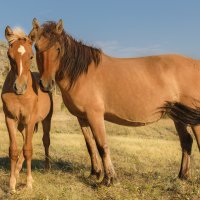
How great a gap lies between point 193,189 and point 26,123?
3238 millimetres

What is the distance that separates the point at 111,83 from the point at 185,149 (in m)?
2.26

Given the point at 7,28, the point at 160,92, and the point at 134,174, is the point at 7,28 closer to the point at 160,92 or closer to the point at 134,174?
the point at 160,92

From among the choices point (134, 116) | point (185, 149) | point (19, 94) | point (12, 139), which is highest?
point (19, 94)

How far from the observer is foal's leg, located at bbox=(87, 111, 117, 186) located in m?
5.74

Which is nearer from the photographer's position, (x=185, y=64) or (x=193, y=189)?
(x=193, y=189)

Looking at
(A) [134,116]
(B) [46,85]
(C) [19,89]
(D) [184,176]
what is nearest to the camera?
(C) [19,89]

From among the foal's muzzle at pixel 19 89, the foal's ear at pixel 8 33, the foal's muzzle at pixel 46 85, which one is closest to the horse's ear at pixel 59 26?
the foal's ear at pixel 8 33

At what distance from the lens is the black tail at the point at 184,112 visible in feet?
20.3

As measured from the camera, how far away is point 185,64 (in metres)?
6.36

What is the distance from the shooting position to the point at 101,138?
580cm

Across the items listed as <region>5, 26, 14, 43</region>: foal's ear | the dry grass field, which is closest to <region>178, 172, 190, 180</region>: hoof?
the dry grass field

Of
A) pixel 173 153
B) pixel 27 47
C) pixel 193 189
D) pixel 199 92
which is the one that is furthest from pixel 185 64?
pixel 173 153

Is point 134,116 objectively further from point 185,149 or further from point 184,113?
point 185,149

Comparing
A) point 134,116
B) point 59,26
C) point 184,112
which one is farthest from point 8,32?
point 184,112
